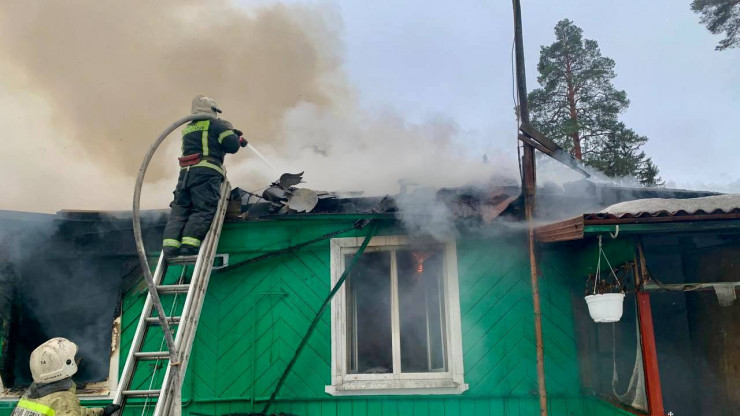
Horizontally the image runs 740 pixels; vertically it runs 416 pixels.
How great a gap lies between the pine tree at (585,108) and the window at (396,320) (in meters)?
14.2

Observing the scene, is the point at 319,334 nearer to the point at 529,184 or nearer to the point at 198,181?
the point at 198,181

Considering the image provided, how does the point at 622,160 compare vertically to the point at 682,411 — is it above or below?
above

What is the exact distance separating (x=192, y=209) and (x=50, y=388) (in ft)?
6.61

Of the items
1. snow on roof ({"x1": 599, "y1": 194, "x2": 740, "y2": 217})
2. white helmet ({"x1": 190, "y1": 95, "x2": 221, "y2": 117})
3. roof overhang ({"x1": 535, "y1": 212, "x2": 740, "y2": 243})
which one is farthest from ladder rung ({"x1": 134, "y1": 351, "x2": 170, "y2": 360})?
snow on roof ({"x1": 599, "y1": 194, "x2": 740, "y2": 217})

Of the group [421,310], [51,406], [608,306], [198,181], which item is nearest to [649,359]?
[608,306]

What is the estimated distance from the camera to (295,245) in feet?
18.3

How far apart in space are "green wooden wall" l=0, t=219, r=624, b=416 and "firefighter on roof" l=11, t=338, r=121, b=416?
183cm

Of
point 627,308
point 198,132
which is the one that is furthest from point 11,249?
point 627,308

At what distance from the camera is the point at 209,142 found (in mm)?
5129

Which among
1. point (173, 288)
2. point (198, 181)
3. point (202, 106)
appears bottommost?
point (173, 288)

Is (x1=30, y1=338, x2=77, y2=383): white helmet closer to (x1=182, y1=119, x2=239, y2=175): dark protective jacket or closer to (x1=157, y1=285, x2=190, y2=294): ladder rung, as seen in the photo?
(x1=157, y1=285, x2=190, y2=294): ladder rung

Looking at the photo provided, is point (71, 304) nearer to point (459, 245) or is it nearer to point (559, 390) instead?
point (459, 245)

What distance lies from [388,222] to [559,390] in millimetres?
2516

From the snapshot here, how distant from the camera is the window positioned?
5242 millimetres
